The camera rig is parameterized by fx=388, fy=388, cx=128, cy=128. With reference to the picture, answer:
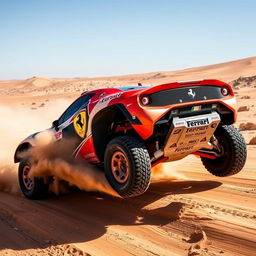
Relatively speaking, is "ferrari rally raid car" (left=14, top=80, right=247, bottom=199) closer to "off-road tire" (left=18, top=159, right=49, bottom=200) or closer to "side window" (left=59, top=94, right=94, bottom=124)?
"side window" (left=59, top=94, right=94, bottom=124)

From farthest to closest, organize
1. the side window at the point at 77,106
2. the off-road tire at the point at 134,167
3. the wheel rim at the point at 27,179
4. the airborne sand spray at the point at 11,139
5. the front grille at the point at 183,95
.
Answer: the airborne sand spray at the point at 11,139, the wheel rim at the point at 27,179, the side window at the point at 77,106, the front grille at the point at 183,95, the off-road tire at the point at 134,167

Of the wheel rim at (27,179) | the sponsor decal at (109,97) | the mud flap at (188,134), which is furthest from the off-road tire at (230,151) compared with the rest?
the wheel rim at (27,179)

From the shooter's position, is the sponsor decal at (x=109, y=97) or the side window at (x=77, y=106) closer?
the sponsor decal at (x=109, y=97)

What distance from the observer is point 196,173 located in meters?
7.43

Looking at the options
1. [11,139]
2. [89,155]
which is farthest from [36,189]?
[11,139]

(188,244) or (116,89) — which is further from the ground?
(116,89)

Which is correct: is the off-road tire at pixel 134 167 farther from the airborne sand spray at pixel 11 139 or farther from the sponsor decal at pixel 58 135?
the airborne sand spray at pixel 11 139

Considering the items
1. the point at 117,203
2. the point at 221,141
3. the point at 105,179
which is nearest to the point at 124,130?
the point at 105,179

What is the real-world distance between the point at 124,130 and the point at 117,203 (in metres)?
1.16

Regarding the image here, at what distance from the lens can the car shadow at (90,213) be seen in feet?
15.5

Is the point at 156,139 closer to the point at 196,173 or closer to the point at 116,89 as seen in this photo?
the point at 116,89

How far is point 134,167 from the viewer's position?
470cm

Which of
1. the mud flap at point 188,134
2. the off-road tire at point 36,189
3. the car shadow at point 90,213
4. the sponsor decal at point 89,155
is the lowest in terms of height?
the car shadow at point 90,213

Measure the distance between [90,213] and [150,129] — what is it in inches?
64.8
